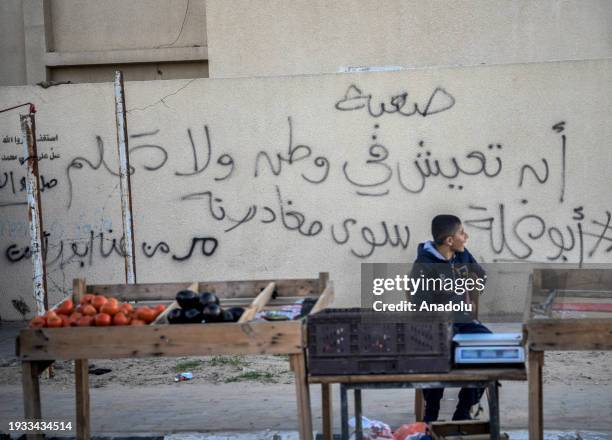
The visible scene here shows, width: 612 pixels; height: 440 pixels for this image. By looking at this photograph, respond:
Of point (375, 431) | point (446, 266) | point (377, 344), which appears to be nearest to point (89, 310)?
point (377, 344)

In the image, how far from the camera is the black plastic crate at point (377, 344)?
14.1 ft

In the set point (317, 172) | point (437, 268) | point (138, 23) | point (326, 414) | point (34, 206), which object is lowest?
point (326, 414)

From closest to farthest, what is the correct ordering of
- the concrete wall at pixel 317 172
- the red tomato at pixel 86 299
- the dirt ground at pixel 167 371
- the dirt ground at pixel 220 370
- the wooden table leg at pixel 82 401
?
1. the red tomato at pixel 86 299
2. the wooden table leg at pixel 82 401
3. the dirt ground at pixel 220 370
4. the dirt ground at pixel 167 371
5. the concrete wall at pixel 317 172

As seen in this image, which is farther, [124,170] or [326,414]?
[124,170]

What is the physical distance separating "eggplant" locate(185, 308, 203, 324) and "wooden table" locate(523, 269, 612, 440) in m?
1.72

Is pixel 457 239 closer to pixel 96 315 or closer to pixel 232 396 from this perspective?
pixel 96 315

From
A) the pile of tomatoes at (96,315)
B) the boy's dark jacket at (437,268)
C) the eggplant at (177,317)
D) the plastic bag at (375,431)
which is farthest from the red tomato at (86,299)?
the boy's dark jacket at (437,268)

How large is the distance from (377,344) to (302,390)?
1.60ft

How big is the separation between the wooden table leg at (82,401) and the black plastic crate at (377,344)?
5.45 feet

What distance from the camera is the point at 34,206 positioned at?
7.16 metres

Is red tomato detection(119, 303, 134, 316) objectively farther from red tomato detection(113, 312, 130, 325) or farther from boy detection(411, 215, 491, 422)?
boy detection(411, 215, 491, 422)

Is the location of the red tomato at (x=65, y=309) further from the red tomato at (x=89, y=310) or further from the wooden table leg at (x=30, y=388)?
the wooden table leg at (x=30, y=388)

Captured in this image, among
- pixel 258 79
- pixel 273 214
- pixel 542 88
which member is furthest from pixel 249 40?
pixel 542 88

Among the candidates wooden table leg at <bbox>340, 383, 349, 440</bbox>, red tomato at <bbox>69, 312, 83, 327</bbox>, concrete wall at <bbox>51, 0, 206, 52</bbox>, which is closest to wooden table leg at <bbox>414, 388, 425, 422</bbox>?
wooden table leg at <bbox>340, 383, 349, 440</bbox>
